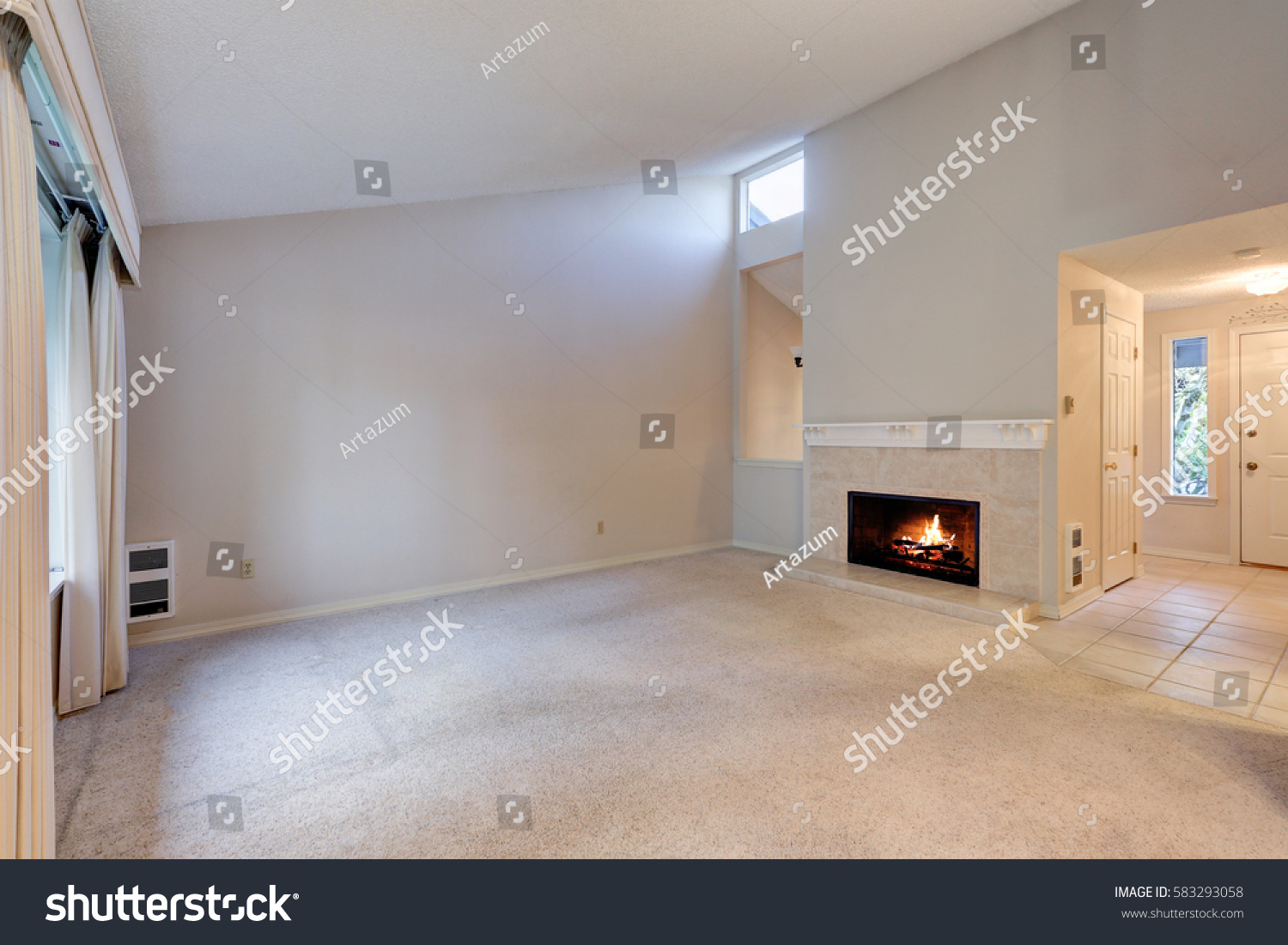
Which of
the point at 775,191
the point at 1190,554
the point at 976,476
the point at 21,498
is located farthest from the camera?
the point at 775,191

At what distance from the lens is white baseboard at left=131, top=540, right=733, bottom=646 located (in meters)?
3.39

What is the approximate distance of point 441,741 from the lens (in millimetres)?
2227

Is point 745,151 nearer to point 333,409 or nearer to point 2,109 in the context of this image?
point 333,409

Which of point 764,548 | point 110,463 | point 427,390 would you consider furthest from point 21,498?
point 764,548

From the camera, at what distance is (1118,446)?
167 inches

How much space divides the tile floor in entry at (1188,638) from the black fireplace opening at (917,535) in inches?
29.0

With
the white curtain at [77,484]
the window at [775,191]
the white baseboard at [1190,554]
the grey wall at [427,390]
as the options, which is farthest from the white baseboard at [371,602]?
the white baseboard at [1190,554]

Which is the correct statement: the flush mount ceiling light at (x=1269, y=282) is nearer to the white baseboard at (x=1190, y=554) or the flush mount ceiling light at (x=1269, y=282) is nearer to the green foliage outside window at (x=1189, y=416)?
the green foliage outside window at (x=1189, y=416)

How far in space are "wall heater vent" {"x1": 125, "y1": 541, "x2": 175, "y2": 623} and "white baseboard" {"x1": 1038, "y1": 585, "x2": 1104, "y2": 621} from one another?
5.22 m

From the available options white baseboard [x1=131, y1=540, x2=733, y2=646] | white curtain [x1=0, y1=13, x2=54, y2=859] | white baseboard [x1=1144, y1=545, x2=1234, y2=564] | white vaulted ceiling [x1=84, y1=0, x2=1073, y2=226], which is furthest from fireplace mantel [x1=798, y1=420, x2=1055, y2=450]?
white curtain [x1=0, y1=13, x2=54, y2=859]

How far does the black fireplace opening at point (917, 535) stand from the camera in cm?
417

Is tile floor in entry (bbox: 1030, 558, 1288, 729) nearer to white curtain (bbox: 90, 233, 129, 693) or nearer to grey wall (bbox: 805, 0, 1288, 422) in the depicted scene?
grey wall (bbox: 805, 0, 1288, 422)

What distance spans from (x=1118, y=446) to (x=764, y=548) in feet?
9.59

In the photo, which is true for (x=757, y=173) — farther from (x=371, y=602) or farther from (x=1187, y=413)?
(x=371, y=602)
